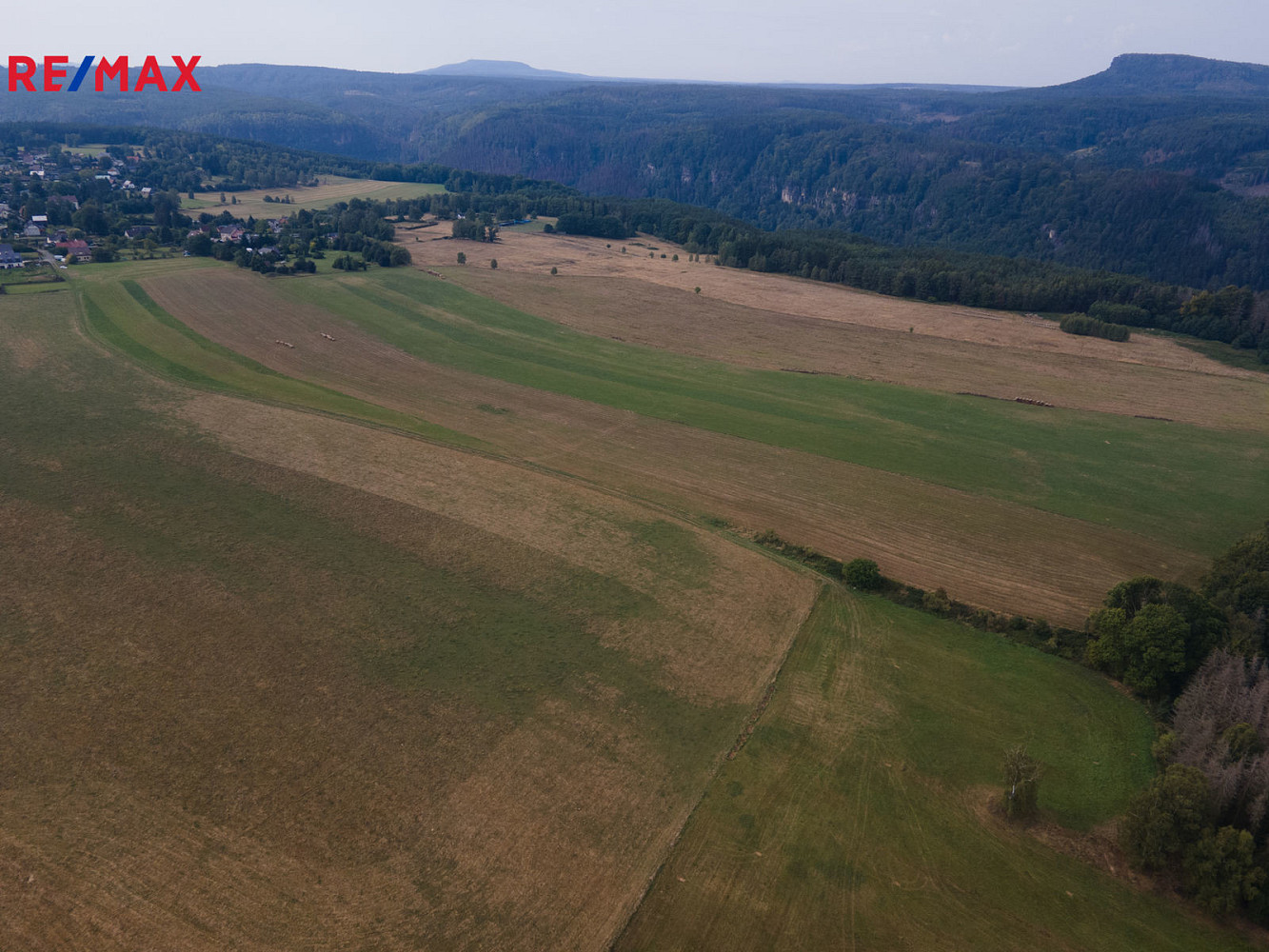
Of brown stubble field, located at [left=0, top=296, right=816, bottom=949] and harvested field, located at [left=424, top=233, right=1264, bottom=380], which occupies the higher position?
harvested field, located at [left=424, top=233, right=1264, bottom=380]

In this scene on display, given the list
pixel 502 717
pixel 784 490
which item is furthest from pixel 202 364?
pixel 502 717

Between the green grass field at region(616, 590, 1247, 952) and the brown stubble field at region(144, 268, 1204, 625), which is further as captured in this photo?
the brown stubble field at region(144, 268, 1204, 625)

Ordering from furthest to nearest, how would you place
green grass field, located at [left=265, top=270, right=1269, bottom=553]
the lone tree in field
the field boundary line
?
green grass field, located at [left=265, top=270, right=1269, bottom=553]
the lone tree in field
the field boundary line

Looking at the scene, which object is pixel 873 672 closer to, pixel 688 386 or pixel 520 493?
pixel 520 493

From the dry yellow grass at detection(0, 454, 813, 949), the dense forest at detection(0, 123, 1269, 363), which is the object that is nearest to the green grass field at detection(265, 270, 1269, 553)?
the dry yellow grass at detection(0, 454, 813, 949)

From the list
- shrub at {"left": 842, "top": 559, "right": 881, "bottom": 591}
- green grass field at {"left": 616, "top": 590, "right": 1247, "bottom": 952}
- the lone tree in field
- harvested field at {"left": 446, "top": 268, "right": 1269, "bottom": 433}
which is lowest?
green grass field at {"left": 616, "top": 590, "right": 1247, "bottom": 952}

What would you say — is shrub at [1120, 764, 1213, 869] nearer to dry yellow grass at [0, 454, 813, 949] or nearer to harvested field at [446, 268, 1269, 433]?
dry yellow grass at [0, 454, 813, 949]

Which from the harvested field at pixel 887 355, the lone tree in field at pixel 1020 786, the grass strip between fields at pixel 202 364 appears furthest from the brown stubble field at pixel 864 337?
the lone tree in field at pixel 1020 786

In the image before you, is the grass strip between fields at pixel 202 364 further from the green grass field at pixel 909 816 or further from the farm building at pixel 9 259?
the green grass field at pixel 909 816
